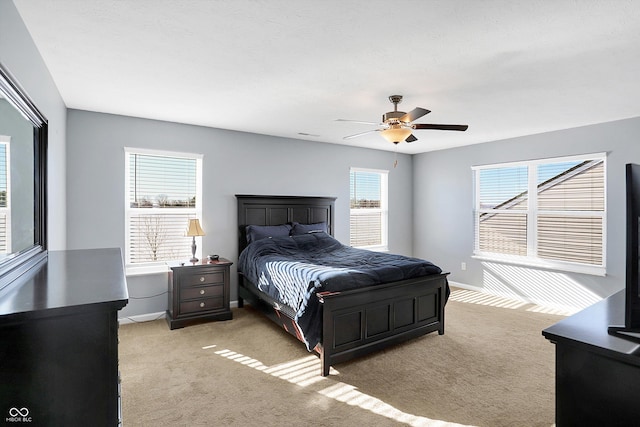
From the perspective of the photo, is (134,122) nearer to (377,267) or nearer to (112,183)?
(112,183)

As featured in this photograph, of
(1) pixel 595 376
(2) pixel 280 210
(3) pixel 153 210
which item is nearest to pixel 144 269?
(3) pixel 153 210

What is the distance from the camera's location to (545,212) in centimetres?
500

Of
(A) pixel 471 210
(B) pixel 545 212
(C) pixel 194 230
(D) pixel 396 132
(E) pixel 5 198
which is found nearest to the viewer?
(E) pixel 5 198

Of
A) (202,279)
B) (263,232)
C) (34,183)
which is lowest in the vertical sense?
(202,279)

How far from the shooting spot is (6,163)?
150 cm

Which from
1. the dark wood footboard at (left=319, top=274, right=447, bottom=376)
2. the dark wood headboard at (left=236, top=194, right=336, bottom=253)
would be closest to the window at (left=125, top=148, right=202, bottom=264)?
the dark wood headboard at (left=236, top=194, right=336, bottom=253)

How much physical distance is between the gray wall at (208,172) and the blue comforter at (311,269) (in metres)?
0.82

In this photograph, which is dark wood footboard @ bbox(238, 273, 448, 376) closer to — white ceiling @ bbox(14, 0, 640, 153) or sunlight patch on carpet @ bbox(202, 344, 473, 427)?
sunlight patch on carpet @ bbox(202, 344, 473, 427)

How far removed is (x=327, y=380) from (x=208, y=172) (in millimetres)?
3053

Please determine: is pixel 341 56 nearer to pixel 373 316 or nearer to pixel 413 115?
pixel 413 115

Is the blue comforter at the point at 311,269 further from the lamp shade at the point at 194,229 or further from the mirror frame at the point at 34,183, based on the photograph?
the mirror frame at the point at 34,183

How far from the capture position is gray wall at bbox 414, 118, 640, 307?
4246 millimetres

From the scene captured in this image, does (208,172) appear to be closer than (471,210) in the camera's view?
Yes

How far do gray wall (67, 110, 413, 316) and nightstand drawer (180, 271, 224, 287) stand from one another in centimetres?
52
